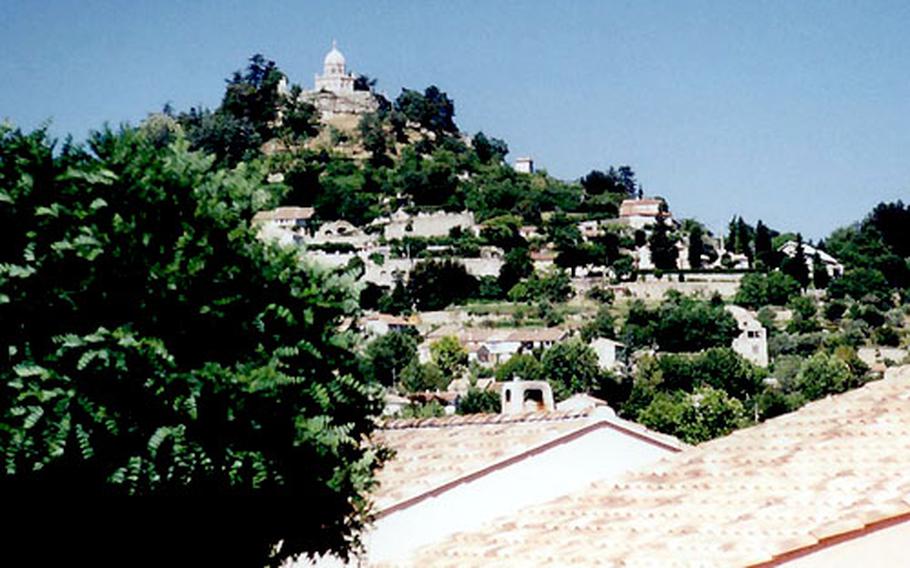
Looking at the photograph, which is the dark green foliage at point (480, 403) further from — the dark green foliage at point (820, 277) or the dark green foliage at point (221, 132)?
the dark green foliage at point (221, 132)

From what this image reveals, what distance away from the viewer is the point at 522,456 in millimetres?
12750

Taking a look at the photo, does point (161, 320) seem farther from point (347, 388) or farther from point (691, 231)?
point (691, 231)

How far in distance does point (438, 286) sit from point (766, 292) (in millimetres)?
32710

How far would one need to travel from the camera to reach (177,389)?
8.56 m

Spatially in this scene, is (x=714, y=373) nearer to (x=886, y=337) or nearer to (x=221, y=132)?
(x=886, y=337)

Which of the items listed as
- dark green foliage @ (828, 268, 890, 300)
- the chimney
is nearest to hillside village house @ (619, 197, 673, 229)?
dark green foliage @ (828, 268, 890, 300)

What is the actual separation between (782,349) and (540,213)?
45.0 metres

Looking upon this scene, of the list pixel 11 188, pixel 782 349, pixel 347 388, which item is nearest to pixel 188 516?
pixel 347 388

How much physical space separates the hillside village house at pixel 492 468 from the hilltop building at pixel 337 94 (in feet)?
483

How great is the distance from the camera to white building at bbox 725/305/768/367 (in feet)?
331

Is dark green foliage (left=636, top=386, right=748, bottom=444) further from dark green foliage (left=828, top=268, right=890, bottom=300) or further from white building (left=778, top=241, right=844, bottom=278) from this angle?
white building (left=778, top=241, right=844, bottom=278)

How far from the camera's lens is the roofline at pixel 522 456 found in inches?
477

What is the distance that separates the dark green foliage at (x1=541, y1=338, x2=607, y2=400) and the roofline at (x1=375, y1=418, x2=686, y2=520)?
70190 mm

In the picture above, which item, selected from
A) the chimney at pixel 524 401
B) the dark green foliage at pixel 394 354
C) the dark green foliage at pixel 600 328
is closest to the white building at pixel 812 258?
the dark green foliage at pixel 600 328
